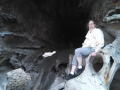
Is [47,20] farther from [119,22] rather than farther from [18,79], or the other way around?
[18,79]

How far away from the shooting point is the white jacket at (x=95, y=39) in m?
1.89

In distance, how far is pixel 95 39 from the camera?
1920mm

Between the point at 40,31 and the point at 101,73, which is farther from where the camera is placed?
the point at 40,31

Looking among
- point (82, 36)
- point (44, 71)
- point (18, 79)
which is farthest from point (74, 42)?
point (18, 79)

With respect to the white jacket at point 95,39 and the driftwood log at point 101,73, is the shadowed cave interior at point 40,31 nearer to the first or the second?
the driftwood log at point 101,73

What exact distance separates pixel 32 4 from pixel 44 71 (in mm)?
848

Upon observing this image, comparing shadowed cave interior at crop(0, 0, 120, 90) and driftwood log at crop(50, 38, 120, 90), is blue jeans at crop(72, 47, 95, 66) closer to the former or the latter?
driftwood log at crop(50, 38, 120, 90)

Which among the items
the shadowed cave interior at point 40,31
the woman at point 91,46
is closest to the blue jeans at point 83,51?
the woman at point 91,46

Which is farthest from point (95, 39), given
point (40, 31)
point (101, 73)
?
point (40, 31)

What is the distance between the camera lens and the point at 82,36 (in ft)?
10.4

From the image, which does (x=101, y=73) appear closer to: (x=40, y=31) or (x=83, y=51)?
(x=83, y=51)

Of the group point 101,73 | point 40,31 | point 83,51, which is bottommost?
point 101,73

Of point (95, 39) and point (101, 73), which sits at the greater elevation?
point (95, 39)

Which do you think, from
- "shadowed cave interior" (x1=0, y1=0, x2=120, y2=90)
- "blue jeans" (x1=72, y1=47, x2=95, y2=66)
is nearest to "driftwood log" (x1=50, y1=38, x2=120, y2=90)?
"blue jeans" (x1=72, y1=47, x2=95, y2=66)
